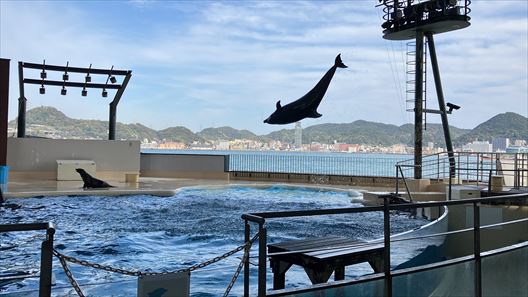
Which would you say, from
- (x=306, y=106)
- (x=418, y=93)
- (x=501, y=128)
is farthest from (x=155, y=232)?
(x=501, y=128)

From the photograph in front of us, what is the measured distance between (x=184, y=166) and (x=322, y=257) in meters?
15.0

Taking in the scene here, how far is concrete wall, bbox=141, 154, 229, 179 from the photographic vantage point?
17.8m

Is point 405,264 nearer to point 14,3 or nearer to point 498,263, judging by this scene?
point 498,263

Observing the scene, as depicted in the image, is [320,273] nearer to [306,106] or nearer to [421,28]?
[306,106]

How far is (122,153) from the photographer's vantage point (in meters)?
16.3

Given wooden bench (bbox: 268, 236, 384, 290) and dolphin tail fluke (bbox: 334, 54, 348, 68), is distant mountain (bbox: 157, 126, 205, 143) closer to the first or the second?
dolphin tail fluke (bbox: 334, 54, 348, 68)

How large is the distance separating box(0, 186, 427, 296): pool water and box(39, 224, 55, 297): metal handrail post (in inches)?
53.5

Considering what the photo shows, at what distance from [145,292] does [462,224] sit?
7424mm

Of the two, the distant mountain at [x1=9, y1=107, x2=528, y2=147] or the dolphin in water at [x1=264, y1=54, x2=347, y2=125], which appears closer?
the dolphin in water at [x1=264, y1=54, x2=347, y2=125]

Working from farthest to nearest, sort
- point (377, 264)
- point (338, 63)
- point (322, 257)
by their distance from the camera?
point (338, 63) → point (377, 264) → point (322, 257)

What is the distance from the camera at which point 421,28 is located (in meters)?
14.0

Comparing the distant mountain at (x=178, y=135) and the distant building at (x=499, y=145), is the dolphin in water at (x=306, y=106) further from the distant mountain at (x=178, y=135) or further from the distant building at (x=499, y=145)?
the distant mountain at (x=178, y=135)

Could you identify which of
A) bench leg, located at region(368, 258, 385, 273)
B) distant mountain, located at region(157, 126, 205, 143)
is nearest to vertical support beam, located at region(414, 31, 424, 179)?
bench leg, located at region(368, 258, 385, 273)

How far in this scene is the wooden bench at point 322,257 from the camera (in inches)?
131
